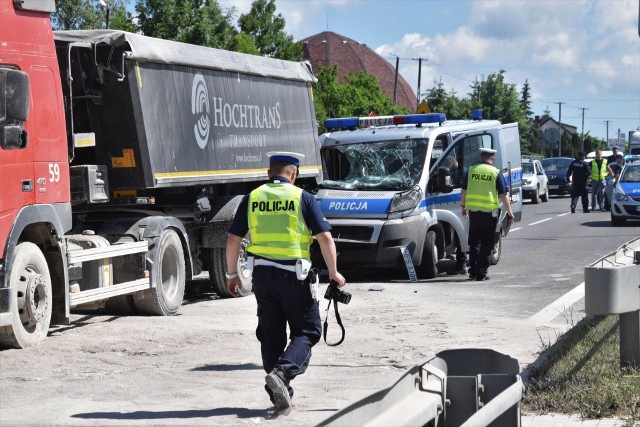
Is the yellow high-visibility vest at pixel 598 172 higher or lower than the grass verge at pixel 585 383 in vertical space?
higher

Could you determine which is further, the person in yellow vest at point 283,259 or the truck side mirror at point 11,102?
the truck side mirror at point 11,102

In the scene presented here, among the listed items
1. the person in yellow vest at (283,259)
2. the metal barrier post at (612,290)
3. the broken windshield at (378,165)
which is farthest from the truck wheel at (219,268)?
the metal barrier post at (612,290)

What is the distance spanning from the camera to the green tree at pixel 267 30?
52.7 metres

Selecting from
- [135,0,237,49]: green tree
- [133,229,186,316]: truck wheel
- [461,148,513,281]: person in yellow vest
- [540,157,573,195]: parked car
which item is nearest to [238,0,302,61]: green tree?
[135,0,237,49]: green tree

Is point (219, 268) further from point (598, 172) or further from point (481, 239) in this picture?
point (598, 172)

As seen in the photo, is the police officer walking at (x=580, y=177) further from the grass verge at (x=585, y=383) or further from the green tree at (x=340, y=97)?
the grass verge at (x=585, y=383)

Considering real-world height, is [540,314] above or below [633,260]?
below

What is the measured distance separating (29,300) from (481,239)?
7.90 metres

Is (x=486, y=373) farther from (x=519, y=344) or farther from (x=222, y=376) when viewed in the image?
(x=519, y=344)

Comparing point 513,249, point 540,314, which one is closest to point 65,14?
point 513,249

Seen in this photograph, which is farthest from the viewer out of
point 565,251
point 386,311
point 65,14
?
point 65,14

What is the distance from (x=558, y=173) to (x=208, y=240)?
37409 mm

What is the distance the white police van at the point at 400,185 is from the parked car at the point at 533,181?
81.0 ft

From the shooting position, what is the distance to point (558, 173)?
50875mm
